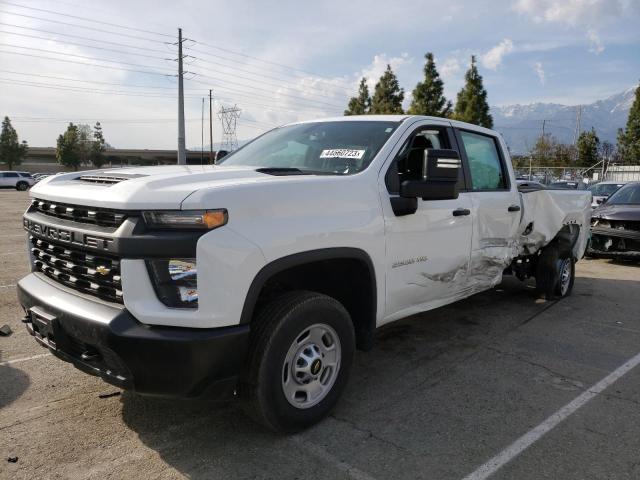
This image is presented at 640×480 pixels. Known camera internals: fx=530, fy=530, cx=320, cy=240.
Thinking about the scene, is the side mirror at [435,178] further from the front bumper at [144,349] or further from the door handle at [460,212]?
the front bumper at [144,349]

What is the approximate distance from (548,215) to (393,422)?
12.3ft

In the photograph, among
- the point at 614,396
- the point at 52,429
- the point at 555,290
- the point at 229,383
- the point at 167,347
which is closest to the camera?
the point at 167,347

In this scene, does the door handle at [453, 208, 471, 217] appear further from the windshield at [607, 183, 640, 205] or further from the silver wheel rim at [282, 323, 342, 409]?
the windshield at [607, 183, 640, 205]

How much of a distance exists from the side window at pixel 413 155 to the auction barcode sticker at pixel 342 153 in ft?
0.80

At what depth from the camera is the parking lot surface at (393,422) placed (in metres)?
2.82

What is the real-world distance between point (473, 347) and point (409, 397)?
1339 mm

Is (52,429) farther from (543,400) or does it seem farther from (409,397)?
(543,400)

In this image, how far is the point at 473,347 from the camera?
4773 mm

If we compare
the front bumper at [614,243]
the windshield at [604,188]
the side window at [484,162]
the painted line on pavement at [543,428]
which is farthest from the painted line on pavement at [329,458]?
the windshield at [604,188]

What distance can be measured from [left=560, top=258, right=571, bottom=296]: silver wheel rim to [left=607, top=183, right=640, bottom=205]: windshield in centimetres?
428

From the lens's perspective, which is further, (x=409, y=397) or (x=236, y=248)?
(x=409, y=397)

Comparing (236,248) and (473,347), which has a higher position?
(236,248)

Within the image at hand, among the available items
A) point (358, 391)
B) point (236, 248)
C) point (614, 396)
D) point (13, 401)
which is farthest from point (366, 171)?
point (13, 401)

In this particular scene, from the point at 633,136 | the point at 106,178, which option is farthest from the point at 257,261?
the point at 633,136
